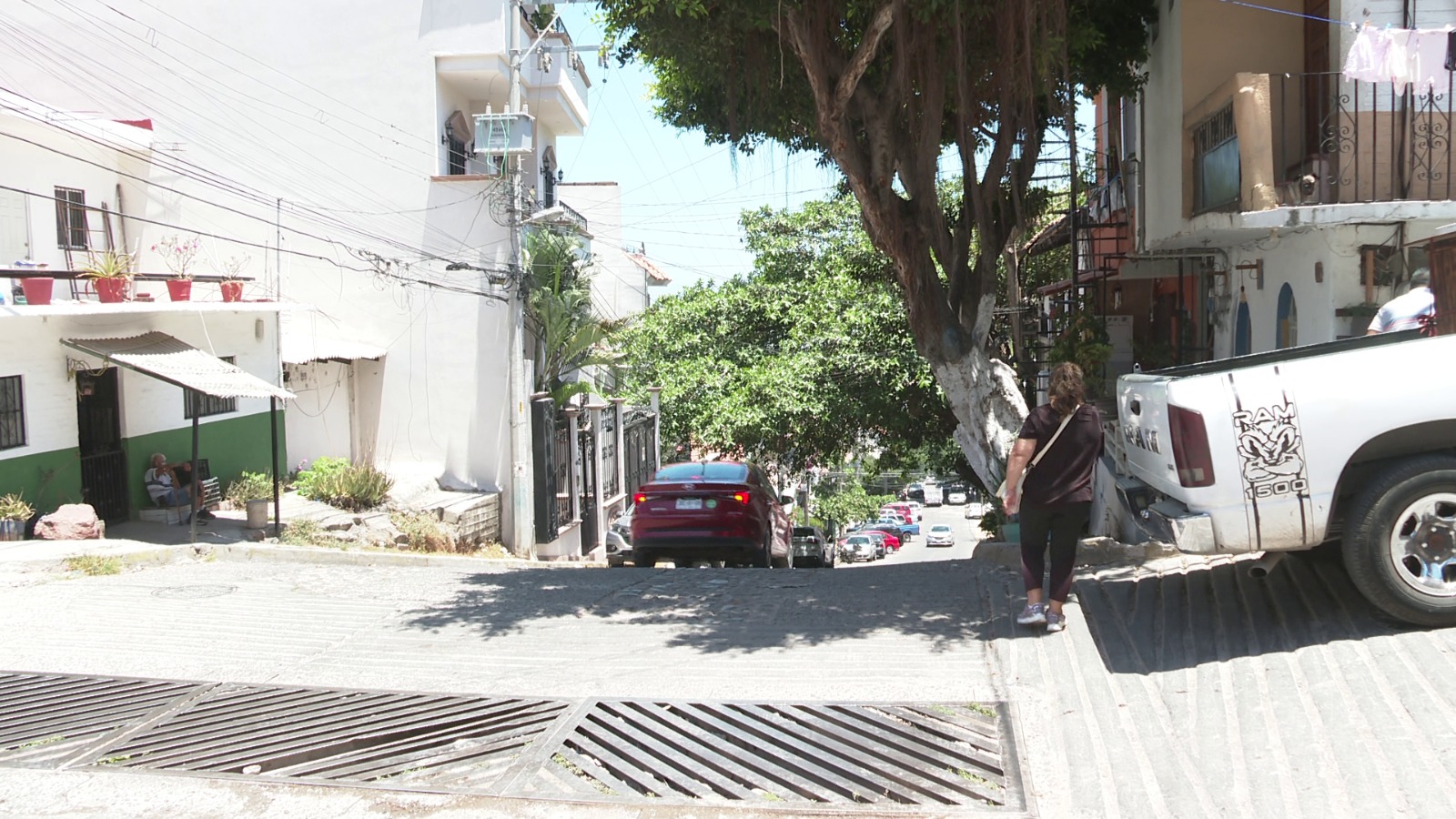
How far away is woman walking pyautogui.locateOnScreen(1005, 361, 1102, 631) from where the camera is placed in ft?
22.0

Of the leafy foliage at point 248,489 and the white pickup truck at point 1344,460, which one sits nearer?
the white pickup truck at point 1344,460

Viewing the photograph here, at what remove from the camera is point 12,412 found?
13.1 m

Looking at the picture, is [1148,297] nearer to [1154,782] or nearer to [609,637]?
[609,637]

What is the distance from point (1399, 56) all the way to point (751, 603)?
21.4 ft

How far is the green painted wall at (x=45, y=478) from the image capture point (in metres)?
13.0

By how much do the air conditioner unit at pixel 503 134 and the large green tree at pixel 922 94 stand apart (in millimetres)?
7336

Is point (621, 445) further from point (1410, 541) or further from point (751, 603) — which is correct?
point (1410, 541)

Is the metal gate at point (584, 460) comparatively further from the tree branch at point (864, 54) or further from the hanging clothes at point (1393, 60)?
the hanging clothes at point (1393, 60)

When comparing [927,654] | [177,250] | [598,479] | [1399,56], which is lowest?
[598,479]

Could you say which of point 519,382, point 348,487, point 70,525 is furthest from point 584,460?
point 70,525

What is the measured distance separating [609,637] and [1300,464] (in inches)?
167

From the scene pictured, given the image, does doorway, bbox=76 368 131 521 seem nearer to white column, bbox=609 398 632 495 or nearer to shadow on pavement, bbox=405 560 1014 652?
shadow on pavement, bbox=405 560 1014 652

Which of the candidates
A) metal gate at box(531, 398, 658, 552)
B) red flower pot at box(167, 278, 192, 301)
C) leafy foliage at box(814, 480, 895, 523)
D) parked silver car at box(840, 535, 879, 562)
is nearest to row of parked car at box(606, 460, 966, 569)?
metal gate at box(531, 398, 658, 552)

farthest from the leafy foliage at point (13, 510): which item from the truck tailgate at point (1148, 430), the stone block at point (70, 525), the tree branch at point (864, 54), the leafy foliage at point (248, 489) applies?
the truck tailgate at point (1148, 430)
